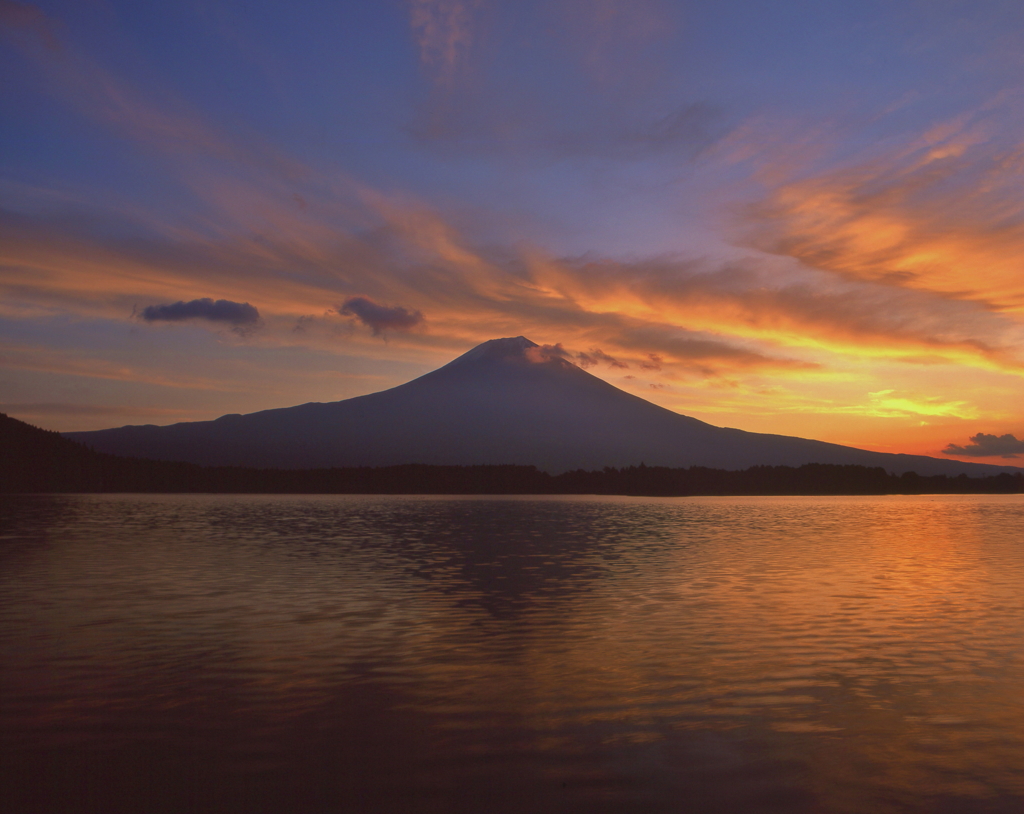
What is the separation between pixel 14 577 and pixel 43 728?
1960cm

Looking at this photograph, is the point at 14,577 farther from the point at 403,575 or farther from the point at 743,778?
the point at 743,778

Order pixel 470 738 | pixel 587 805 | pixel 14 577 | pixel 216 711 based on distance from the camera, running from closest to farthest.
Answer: pixel 587 805 → pixel 470 738 → pixel 216 711 → pixel 14 577

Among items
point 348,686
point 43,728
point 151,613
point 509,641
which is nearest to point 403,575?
point 151,613

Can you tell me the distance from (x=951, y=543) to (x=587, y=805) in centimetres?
4637

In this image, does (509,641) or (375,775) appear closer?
(375,775)

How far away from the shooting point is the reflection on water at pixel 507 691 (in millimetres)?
9250

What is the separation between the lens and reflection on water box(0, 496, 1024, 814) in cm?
925

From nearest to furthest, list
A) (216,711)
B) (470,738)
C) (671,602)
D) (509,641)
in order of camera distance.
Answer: (470,738), (216,711), (509,641), (671,602)

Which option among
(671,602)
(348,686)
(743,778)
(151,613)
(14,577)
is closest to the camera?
(743,778)

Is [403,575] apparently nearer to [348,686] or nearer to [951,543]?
[348,686]

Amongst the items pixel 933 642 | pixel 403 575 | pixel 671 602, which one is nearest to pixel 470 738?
pixel 933 642

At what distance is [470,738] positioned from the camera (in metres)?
10.9

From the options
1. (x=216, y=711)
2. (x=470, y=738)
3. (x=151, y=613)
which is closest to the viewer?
(x=470, y=738)

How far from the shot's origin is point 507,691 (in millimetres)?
13289
